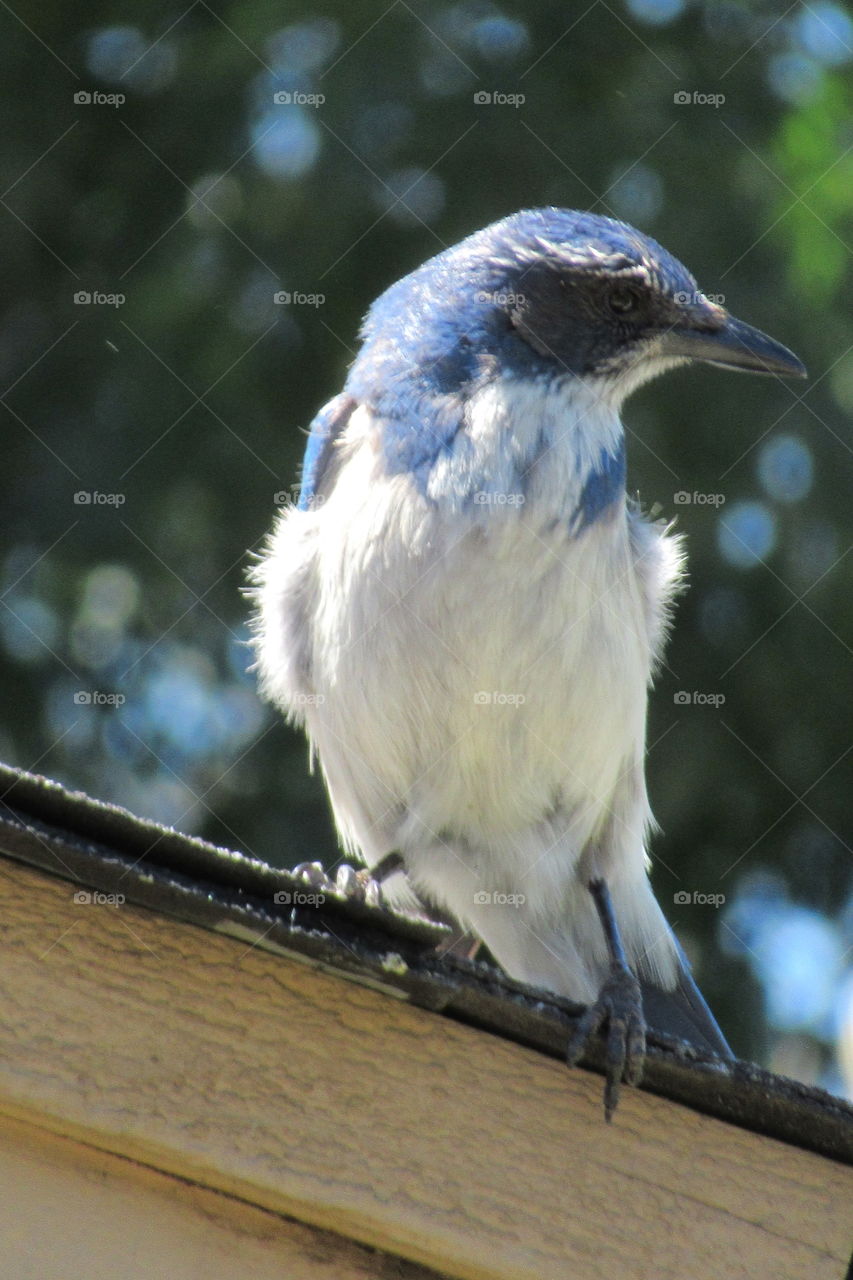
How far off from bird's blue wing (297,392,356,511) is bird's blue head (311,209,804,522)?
6 centimetres

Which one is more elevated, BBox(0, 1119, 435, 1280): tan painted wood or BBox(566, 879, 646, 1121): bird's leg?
BBox(566, 879, 646, 1121): bird's leg

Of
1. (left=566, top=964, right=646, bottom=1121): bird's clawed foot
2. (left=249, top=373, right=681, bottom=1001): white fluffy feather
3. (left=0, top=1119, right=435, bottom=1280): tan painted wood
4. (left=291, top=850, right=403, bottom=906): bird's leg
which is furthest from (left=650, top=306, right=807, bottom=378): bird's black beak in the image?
(left=0, top=1119, right=435, bottom=1280): tan painted wood

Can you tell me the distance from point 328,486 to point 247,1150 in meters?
2.24

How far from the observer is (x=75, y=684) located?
5.36 meters

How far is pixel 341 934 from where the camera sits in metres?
2.37

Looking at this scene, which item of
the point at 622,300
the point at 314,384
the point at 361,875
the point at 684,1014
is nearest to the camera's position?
the point at 361,875

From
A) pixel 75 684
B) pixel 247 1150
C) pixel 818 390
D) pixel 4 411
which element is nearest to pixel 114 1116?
pixel 247 1150

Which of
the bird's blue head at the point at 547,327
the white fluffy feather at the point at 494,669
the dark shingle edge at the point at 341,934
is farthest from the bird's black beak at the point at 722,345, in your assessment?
the dark shingle edge at the point at 341,934

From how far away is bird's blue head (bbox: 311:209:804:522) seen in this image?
13.5ft

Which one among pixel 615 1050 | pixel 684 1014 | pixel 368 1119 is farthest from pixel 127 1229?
pixel 684 1014

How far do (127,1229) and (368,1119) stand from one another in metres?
0.40

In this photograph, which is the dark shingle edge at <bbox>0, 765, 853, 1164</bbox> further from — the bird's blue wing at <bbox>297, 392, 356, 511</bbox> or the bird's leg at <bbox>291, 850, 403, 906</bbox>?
the bird's blue wing at <bbox>297, 392, 356, 511</bbox>

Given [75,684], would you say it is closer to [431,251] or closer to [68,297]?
[68,297]

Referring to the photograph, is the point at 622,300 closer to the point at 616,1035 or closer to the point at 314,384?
the point at 314,384
